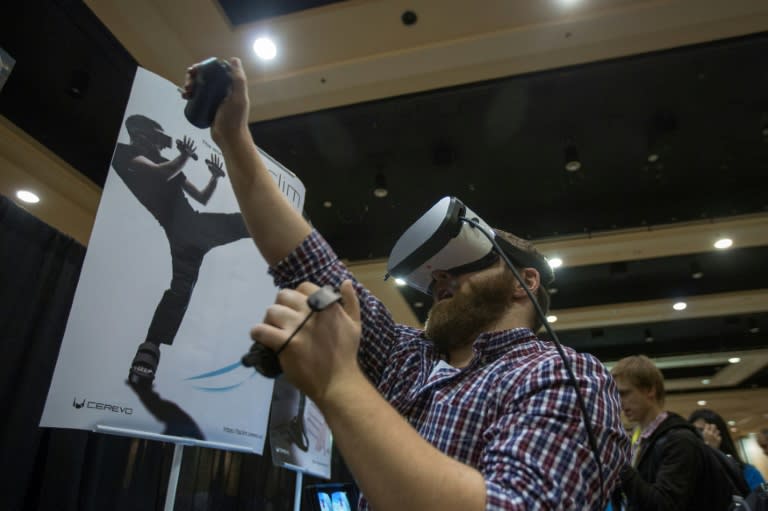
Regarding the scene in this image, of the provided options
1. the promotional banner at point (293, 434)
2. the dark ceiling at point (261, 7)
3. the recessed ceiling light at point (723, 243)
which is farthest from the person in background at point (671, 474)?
the recessed ceiling light at point (723, 243)

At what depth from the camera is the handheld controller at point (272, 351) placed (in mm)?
558

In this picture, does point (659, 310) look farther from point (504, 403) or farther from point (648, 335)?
point (504, 403)

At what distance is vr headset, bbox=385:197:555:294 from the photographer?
3.32 feet

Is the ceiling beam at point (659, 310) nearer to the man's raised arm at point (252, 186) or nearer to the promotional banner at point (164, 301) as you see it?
the promotional banner at point (164, 301)

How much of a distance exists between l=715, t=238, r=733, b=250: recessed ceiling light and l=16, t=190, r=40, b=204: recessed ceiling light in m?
Result: 7.00

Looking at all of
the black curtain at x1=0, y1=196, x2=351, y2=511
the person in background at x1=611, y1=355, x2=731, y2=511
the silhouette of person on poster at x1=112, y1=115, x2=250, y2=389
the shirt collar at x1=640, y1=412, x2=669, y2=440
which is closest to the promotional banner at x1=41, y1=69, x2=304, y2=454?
the silhouette of person on poster at x1=112, y1=115, x2=250, y2=389

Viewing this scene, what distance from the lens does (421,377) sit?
3.18ft

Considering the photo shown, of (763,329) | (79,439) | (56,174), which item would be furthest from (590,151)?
(763,329)

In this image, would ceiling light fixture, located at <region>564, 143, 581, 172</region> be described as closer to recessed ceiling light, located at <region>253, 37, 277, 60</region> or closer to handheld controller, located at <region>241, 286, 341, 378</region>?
recessed ceiling light, located at <region>253, 37, 277, 60</region>

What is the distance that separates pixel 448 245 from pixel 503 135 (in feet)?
11.7

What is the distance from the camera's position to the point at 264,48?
3619 mm

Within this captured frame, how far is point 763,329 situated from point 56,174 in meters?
9.95

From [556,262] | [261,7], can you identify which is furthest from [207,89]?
[556,262]

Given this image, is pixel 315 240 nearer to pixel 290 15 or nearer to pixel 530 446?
pixel 530 446
